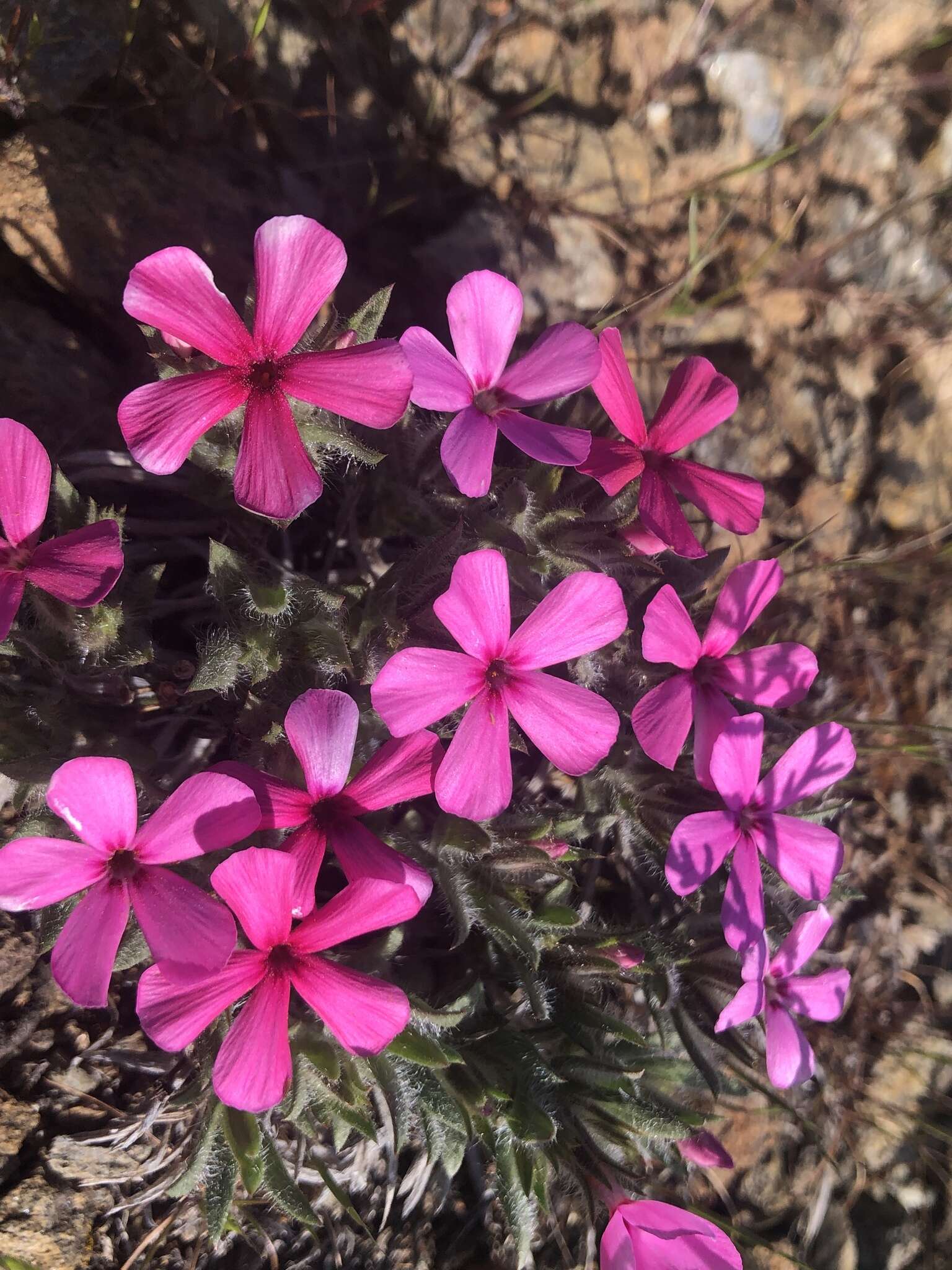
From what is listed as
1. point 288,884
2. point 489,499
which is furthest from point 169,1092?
point 489,499

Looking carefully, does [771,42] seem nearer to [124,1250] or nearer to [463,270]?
[463,270]

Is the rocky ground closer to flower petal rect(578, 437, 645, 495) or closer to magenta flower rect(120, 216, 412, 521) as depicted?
magenta flower rect(120, 216, 412, 521)

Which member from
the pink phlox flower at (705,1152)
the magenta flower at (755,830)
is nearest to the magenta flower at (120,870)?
the magenta flower at (755,830)

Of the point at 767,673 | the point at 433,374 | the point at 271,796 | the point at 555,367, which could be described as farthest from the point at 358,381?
the point at 767,673

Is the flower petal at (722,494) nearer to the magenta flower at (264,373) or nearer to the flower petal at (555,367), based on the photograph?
the flower petal at (555,367)

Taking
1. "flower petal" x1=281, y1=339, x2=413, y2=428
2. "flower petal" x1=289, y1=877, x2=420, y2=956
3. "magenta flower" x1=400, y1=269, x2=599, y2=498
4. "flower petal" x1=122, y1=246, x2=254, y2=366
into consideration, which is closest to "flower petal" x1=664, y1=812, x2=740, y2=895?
"flower petal" x1=289, y1=877, x2=420, y2=956

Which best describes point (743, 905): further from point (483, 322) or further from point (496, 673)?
point (483, 322)

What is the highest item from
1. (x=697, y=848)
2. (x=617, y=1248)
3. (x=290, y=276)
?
(x=290, y=276)
